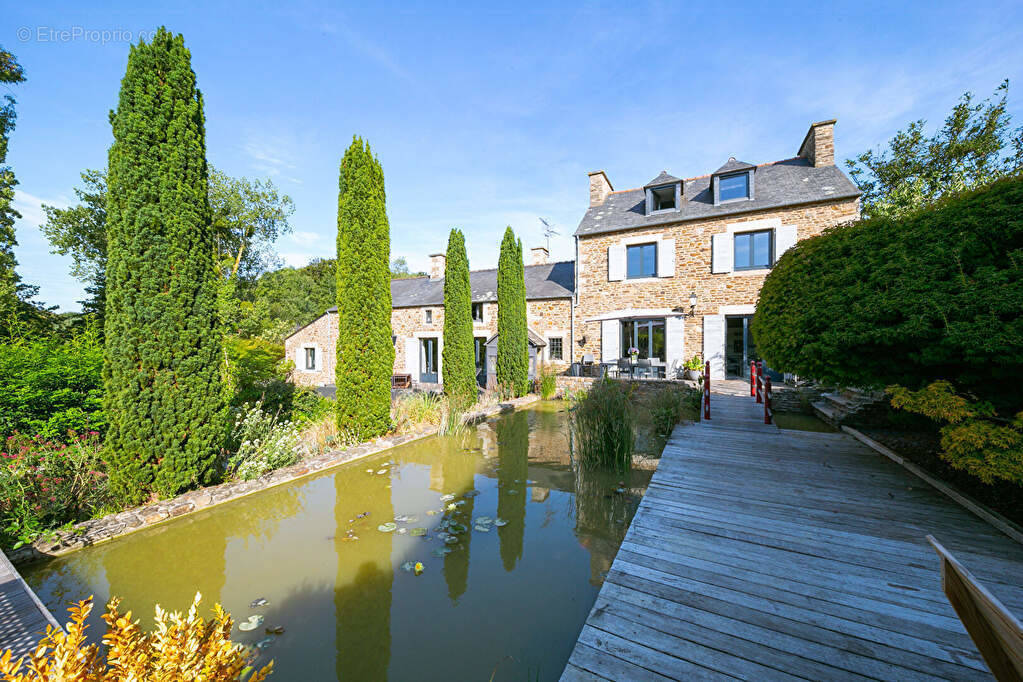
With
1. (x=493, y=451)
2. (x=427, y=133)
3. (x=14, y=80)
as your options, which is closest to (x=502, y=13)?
(x=427, y=133)

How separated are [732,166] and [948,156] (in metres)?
9.94

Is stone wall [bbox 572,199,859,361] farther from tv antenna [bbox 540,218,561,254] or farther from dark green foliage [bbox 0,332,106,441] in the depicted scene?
dark green foliage [bbox 0,332,106,441]

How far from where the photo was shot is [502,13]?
22.4 ft

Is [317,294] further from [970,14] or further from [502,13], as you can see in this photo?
[970,14]

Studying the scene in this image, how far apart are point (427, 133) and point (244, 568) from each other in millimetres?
9215

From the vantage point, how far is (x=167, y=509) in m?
3.73

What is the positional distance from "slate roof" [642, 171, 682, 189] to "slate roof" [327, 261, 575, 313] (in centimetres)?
433

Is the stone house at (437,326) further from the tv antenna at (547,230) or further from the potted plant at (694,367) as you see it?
the tv antenna at (547,230)

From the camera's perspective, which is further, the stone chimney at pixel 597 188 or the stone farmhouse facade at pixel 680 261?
the stone chimney at pixel 597 188

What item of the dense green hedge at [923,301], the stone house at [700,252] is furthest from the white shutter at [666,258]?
the dense green hedge at [923,301]

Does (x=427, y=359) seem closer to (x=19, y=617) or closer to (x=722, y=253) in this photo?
(x=722, y=253)

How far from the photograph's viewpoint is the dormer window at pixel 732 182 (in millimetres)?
11781

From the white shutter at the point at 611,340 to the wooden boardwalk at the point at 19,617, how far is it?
40.4 ft

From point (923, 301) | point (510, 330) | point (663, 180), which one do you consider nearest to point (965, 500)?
point (923, 301)
